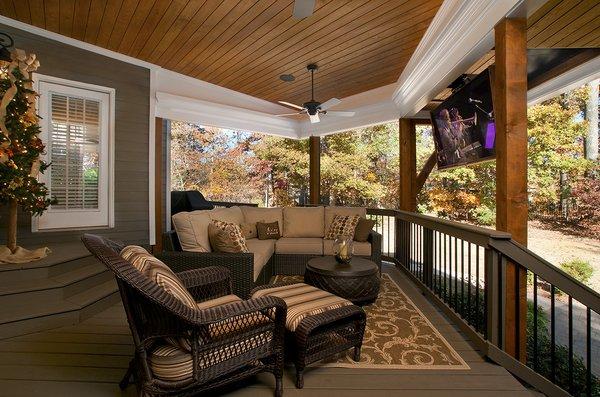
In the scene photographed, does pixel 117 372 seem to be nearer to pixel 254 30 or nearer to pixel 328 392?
pixel 328 392

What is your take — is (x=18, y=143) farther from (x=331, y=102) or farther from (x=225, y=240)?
(x=331, y=102)

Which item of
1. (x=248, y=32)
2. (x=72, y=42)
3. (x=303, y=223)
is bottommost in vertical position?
(x=303, y=223)

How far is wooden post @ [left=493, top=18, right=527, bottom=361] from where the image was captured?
2207mm

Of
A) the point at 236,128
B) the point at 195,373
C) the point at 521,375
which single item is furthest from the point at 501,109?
the point at 236,128

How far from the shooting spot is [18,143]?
3094mm

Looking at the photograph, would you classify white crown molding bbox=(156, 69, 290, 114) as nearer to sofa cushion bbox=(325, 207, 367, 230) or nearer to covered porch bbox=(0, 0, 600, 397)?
covered porch bbox=(0, 0, 600, 397)

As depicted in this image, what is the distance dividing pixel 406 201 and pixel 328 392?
395 centimetres

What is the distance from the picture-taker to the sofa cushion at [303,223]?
15.9 ft

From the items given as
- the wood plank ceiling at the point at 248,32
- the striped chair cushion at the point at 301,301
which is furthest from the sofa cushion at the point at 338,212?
the striped chair cushion at the point at 301,301

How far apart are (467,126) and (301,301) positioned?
2.61m

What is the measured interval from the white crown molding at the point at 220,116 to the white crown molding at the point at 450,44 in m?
3.31

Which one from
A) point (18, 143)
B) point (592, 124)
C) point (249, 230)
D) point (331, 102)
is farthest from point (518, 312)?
point (592, 124)

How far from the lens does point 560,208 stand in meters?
7.53

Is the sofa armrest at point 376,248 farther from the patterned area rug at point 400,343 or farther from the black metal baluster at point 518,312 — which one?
the black metal baluster at point 518,312
